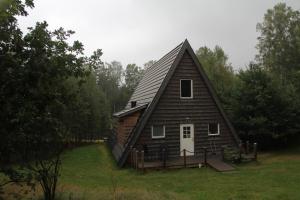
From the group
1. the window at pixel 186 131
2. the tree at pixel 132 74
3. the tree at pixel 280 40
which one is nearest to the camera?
the window at pixel 186 131

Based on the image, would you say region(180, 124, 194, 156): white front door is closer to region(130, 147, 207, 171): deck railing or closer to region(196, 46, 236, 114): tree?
region(130, 147, 207, 171): deck railing

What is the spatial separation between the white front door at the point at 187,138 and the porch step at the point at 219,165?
1.50 metres

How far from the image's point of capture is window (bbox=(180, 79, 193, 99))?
1967cm

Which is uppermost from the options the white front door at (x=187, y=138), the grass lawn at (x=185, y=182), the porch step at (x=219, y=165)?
the white front door at (x=187, y=138)

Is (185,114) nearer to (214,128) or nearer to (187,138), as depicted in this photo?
(187,138)

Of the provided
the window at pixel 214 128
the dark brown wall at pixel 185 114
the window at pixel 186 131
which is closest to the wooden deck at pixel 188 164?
the dark brown wall at pixel 185 114

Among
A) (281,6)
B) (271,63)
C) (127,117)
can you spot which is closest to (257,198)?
(127,117)

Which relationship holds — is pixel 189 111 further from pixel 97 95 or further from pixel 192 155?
pixel 97 95

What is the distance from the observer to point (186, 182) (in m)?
13.4

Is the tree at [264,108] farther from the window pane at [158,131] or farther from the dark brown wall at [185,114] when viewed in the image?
the window pane at [158,131]

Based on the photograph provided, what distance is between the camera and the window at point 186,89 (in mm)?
19667

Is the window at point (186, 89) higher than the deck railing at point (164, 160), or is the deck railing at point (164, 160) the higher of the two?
the window at point (186, 89)

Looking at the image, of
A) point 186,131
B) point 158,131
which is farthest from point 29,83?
point 186,131

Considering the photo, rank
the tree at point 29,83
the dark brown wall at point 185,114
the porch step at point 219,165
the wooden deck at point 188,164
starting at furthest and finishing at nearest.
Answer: the dark brown wall at point 185,114
the wooden deck at point 188,164
the porch step at point 219,165
the tree at point 29,83
